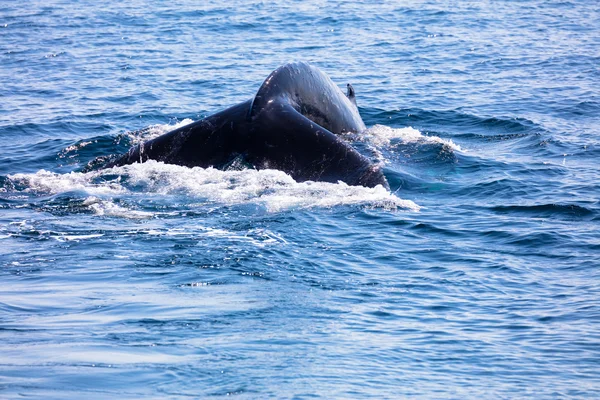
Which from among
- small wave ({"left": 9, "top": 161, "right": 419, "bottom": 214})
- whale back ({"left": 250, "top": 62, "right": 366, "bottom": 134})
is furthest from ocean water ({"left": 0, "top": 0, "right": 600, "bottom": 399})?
whale back ({"left": 250, "top": 62, "right": 366, "bottom": 134})

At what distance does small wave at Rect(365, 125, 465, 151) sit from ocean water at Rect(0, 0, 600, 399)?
81 millimetres

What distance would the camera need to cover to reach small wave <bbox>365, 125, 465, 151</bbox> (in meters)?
14.6

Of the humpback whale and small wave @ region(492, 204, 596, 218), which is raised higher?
the humpback whale

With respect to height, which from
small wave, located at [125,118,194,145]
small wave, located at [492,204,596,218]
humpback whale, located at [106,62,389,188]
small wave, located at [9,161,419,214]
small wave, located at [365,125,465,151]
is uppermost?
humpback whale, located at [106,62,389,188]

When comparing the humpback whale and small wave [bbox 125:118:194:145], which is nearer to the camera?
the humpback whale

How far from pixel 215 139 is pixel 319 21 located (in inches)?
814

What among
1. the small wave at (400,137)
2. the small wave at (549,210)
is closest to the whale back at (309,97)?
the small wave at (400,137)

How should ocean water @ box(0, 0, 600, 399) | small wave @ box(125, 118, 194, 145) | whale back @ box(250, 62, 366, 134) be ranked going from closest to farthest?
ocean water @ box(0, 0, 600, 399), whale back @ box(250, 62, 366, 134), small wave @ box(125, 118, 194, 145)

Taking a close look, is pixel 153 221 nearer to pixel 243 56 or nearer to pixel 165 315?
pixel 165 315

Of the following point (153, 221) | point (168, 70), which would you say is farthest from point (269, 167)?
point (168, 70)

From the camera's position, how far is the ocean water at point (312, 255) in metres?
6.42

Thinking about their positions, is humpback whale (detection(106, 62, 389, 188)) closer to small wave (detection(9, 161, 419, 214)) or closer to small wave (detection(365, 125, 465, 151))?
small wave (detection(9, 161, 419, 214))

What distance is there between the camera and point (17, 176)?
41.6 feet

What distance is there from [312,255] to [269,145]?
229cm
